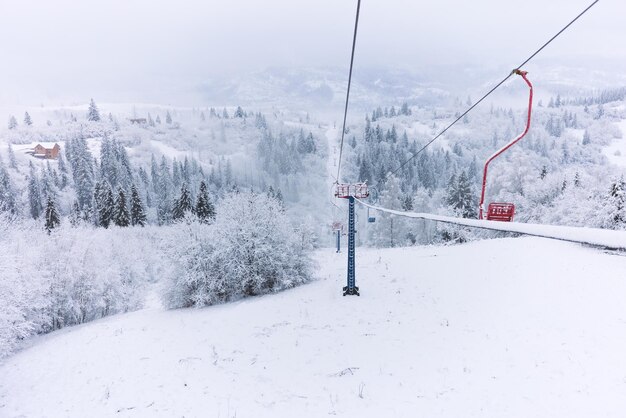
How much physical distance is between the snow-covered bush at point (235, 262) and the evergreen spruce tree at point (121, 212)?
4549 cm

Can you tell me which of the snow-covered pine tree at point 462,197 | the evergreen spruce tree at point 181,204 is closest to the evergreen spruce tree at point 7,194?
the evergreen spruce tree at point 181,204

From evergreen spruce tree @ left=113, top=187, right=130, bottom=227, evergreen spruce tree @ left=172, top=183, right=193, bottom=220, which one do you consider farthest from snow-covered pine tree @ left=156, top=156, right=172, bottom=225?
evergreen spruce tree @ left=113, top=187, right=130, bottom=227

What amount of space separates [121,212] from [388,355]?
2716 inches

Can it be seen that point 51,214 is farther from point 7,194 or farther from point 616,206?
point 616,206

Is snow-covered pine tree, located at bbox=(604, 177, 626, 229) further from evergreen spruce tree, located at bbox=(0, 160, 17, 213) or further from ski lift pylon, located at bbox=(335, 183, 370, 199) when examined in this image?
evergreen spruce tree, located at bbox=(0, 160, 17, 213)

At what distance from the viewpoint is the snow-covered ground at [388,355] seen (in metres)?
9.38

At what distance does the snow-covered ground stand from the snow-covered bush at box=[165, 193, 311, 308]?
19.7 feet

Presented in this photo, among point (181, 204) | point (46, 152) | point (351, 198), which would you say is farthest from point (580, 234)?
point (46, 152)

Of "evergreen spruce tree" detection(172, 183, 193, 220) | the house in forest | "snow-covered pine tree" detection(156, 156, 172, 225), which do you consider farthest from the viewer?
the house in forest

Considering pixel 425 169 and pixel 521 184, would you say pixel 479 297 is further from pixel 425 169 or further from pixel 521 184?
pixel 425 169

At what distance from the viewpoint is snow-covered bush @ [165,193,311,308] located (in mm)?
28547

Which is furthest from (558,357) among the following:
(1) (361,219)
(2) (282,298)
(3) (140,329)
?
(1) (361,219)

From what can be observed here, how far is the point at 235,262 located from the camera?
94.2 feet

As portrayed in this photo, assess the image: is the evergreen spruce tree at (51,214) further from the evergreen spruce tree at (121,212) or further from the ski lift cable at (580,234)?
the ski lift cable at (580,234)
